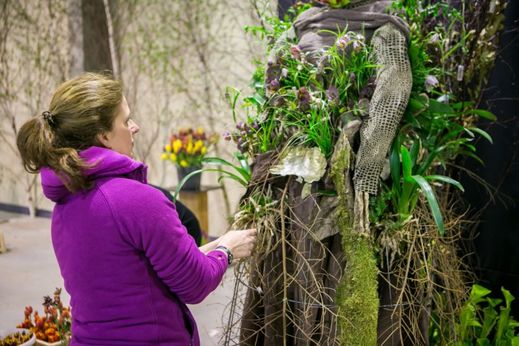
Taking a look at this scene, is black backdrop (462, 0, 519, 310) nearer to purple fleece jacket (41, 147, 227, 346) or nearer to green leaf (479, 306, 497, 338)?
green leaf (479, 306, 497, 338)

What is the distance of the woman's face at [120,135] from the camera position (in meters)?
1.30

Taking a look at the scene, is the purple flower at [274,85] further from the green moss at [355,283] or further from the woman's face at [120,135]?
the woman's face at [120,135]

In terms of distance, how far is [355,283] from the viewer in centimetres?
139

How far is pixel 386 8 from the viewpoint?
1548 millimetres

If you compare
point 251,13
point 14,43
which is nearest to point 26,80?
point 14,43

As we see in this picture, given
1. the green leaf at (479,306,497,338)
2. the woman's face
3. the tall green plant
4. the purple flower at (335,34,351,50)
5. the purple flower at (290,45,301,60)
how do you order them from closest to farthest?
the woman's face
the purple flower at (335,34,351,50)
the purple flower at (290,45,301,60)
the tall green plant
the green leaf at (479,306,497,338)

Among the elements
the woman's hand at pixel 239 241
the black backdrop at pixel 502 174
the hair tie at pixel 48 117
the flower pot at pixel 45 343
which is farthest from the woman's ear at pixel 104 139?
the black backdrop at pixel 502 174

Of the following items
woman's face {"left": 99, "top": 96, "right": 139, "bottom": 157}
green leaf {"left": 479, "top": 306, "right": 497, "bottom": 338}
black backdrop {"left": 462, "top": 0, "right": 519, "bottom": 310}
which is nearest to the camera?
woman's face {"left": 99, "top": 96, "right": 139, "bottom": 157}

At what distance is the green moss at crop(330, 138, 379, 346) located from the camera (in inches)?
54.8

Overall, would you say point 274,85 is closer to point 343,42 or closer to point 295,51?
point 295,51

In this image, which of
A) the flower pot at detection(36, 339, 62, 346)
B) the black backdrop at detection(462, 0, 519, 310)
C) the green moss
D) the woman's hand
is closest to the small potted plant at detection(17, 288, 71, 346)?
the flower pot at detection(36, 339, 62, 346)

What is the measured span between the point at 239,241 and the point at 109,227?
0.40 metres

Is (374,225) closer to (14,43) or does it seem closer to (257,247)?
(257,247)

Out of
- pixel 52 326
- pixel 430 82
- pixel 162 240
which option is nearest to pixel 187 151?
pixel 52 326
